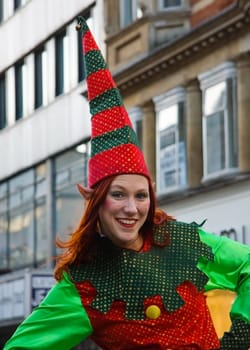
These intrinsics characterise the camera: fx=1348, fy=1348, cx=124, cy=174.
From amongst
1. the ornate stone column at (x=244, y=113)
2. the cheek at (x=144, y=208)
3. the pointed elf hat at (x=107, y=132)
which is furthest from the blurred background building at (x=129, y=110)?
the cheek at (x=144, y=208)

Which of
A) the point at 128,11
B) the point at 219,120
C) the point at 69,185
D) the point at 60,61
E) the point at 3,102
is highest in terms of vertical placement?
the point at 128,11

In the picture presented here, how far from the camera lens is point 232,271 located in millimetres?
5305

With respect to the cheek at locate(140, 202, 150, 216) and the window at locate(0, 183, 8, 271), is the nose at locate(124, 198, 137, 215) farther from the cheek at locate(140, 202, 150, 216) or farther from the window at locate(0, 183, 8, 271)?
the window at locate(0, 183, 8, 271)

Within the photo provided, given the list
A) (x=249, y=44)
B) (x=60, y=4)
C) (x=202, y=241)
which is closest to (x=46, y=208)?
(x=60, y=4)

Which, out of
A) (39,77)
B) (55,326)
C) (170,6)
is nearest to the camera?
(55,326)

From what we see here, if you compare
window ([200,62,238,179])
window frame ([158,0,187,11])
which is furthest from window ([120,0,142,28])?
window ([200,62,238,179])

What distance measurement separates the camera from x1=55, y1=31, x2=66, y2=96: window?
29.4 meters

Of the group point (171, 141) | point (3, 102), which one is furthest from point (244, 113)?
point (3, 102)

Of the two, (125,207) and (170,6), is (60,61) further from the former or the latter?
(125,207)

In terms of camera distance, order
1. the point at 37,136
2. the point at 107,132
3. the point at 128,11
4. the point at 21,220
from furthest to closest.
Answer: the point at 21,220
the point at 37,136
the point at 128,11
the point at 107,132

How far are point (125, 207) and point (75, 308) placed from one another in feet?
1.48

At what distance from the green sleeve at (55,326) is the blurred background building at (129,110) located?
15.2 meters

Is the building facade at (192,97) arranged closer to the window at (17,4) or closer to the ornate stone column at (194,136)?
the ornate stone column at (194,136)

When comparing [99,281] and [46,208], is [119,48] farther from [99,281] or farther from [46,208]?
[99,281]
